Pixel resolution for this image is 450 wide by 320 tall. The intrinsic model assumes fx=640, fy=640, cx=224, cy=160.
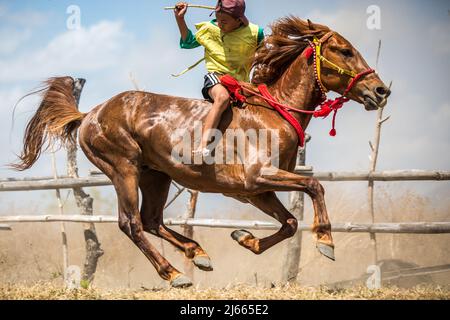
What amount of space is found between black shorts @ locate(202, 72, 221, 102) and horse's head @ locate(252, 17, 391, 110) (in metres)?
0.53

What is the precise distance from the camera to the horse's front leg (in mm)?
5762

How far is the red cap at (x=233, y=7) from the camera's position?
620 centimetres

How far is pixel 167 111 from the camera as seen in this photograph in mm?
6625

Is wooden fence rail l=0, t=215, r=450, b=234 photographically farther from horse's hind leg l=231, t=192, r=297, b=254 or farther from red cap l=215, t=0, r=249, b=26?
red cap l=215, t=0, r=249, b=26

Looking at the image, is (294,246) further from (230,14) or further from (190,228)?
(230,14)

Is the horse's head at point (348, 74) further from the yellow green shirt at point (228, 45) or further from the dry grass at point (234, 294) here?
the dry grass at point (234, 294)

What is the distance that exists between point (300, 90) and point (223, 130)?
88 cm

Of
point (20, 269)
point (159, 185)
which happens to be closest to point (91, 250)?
point (20, 269)

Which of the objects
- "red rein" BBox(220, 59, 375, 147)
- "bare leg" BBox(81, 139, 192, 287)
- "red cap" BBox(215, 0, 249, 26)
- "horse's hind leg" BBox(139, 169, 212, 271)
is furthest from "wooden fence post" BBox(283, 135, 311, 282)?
"red cap" BBox(215, 0, 249, 26)

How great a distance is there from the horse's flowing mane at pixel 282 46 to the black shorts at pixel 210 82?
1.71ft

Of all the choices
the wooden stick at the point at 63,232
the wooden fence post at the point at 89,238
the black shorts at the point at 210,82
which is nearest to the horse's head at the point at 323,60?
the black shorts at the point at 210,82

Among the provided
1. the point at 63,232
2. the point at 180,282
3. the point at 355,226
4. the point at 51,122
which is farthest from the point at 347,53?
the point at 63,232
